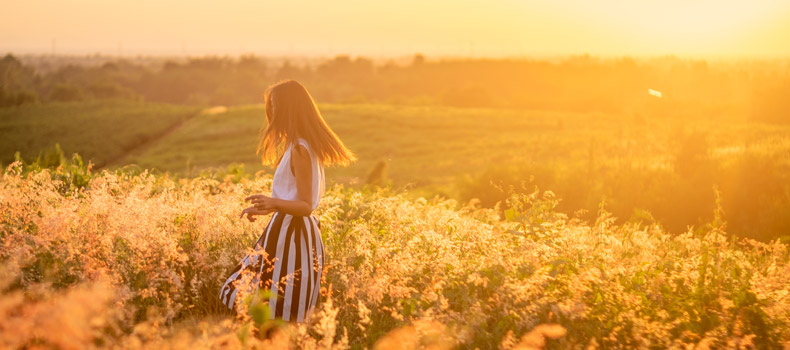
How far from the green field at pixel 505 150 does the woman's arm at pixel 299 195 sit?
340cm

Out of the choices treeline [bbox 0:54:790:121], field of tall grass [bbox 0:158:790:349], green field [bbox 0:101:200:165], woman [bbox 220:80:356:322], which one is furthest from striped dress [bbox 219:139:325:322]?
green field [bbox 0:101:200:165]

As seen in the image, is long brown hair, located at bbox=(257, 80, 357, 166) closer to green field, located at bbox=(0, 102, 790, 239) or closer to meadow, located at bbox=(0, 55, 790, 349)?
meadow, located at bbox=(0, 55, 790, 349)

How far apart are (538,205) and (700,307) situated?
237cm

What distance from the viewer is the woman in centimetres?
425

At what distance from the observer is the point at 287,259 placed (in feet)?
14.2

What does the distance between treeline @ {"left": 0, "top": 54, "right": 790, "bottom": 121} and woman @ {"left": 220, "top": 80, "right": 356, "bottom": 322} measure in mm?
46084

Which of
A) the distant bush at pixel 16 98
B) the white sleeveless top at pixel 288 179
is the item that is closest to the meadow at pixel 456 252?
the white sleeveless top at pixel 288 179

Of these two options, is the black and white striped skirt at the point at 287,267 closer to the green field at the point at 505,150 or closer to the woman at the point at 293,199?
the woman at the point at 293,199

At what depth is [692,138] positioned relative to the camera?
13.7 metres

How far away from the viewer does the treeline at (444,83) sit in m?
65.7

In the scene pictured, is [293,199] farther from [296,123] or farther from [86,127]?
[86,127]

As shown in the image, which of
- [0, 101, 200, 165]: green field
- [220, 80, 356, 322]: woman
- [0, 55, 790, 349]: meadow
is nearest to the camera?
[0, 55, 790, 349]: meadow

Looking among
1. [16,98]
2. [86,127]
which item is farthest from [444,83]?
[16,98]

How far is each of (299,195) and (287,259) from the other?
0.49 metres
